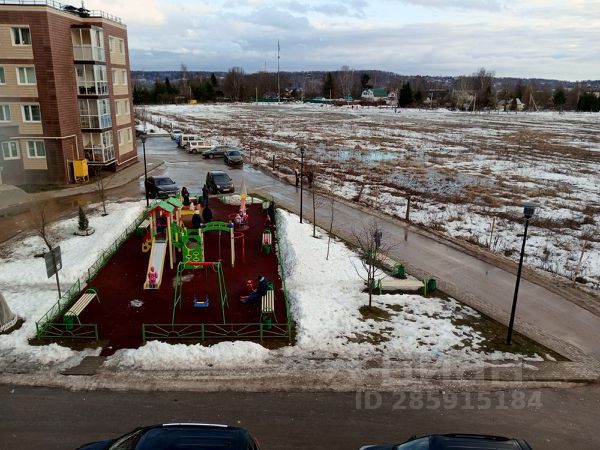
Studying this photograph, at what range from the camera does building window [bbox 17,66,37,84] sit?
2991 cm

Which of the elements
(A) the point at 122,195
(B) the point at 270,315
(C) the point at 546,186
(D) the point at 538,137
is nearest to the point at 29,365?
(B) the point at 270,315

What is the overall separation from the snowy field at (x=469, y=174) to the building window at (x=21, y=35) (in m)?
19.5

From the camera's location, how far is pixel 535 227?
24.3 m

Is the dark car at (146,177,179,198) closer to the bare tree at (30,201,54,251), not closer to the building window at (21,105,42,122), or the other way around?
the bare tree at (30,201,54,251)

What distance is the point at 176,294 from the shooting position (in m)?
15.5

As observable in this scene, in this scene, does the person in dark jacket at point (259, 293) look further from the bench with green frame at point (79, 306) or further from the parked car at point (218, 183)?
the parked car at point (218, 183)

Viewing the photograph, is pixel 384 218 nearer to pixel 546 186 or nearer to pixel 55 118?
pixel 546 186

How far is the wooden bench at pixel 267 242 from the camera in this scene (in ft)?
63.6

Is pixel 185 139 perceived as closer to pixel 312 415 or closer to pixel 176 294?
pixel 176 294

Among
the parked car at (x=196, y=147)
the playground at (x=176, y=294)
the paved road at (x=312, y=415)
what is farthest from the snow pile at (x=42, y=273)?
the parked car at (x=196, y=147)

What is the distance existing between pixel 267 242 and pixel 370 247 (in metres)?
4.79

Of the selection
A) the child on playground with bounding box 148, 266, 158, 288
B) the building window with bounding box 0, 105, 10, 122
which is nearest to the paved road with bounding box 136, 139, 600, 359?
the child on playground with bounding box 148, 266, 158, 288

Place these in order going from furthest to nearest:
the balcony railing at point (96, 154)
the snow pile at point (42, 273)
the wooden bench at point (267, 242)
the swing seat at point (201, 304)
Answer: the balcony railing at point (96, 154), the wooden bench at point (267, 242), the swing seat at point (201, 304), the snow pile at point (42, 273)

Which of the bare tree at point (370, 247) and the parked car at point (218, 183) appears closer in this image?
the bare tree at point (370, 247)
